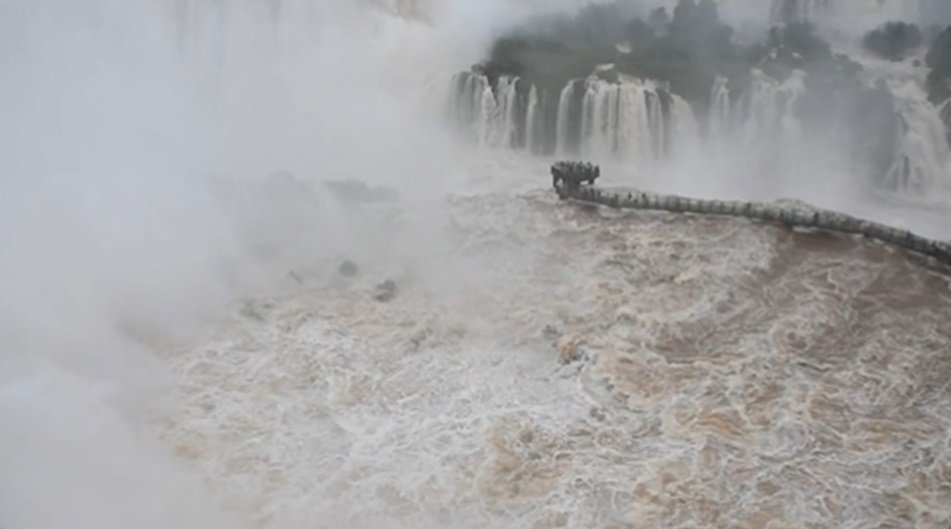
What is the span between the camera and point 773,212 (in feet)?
52.2

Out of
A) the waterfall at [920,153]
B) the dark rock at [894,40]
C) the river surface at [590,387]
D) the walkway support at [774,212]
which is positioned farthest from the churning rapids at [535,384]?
the dark rock at [894,40]

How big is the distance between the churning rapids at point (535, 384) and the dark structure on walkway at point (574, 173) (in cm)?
63

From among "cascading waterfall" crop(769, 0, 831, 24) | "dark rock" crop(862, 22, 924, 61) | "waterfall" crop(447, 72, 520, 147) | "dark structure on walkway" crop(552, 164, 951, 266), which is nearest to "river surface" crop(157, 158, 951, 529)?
"dark structure on walkway" crop(552, 164, 951, 266)

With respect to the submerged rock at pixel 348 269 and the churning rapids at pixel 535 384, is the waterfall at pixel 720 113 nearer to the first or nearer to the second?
the churning rapids at pixel 535 384

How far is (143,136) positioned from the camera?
18.5 meters

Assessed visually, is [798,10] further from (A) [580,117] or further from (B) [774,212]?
(B) [774,212]

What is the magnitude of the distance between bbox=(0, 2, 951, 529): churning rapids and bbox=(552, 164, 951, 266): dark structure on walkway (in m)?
0.26

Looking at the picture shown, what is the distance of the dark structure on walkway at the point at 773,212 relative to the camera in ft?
49.3

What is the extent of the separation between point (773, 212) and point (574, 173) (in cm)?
326

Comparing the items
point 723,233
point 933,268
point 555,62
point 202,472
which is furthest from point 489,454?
point 555,62

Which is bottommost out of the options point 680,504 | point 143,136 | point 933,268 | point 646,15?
point 680,504

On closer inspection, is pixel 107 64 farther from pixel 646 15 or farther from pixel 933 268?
pixel 933 268

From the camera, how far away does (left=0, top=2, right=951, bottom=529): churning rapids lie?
10.1 meters

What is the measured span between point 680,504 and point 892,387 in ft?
11.5
